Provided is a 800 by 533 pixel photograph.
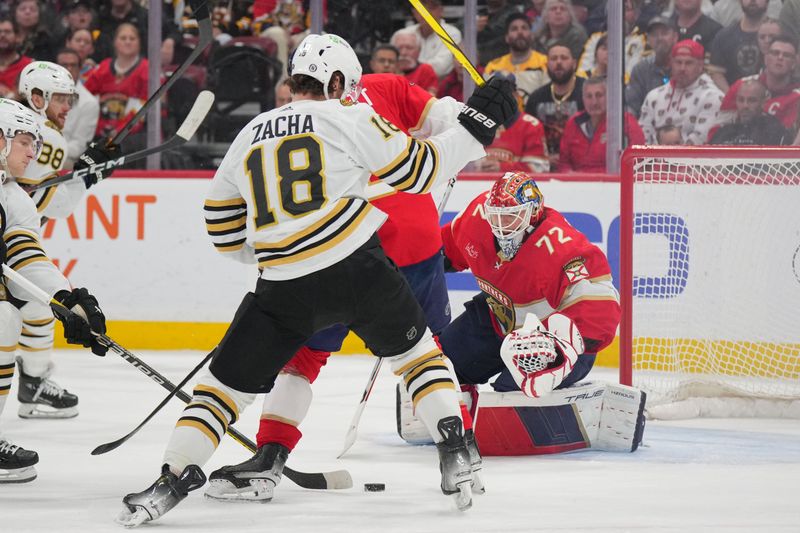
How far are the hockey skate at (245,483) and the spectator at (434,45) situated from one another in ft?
10.0

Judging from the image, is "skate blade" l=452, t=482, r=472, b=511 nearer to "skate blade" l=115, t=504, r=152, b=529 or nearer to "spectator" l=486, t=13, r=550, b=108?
"skate blade" l=115, t=504, r=152, b=529

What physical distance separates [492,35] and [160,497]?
3.47m

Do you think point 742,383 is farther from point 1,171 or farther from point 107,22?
point 107,22

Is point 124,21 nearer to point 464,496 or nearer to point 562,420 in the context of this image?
point 562,420

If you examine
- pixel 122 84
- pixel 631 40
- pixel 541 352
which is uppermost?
Result: pixel 631 40

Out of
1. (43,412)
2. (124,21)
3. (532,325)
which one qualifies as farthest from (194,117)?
(124,21)

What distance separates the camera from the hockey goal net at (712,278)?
409cm

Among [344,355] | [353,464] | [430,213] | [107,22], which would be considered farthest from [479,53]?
[353,464]

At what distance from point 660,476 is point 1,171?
1.78m

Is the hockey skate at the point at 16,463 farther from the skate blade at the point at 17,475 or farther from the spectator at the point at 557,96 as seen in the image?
the spectator at the point at 557,96

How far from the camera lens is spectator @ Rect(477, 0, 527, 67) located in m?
5.52

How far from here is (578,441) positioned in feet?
11.4

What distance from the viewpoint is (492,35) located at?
218 inches

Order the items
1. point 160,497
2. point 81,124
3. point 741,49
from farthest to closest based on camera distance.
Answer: point 81,124, point 741,49, point 160,497
